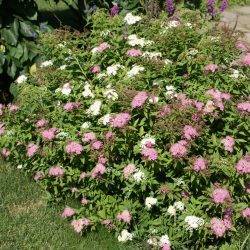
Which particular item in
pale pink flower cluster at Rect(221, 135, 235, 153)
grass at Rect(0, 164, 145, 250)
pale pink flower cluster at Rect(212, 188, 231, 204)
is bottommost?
grass at Rect(0, 164, 145, 250)

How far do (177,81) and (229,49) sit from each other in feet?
1.55

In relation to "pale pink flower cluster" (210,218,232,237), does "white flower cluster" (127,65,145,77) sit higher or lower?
higher

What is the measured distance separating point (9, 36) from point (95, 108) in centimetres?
162

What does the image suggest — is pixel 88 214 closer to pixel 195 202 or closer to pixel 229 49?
pixel 195 202

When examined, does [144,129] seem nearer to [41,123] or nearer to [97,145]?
[97,145]

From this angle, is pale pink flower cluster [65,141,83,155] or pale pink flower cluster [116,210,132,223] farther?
pale pink flower cluster [65,141,83,155]

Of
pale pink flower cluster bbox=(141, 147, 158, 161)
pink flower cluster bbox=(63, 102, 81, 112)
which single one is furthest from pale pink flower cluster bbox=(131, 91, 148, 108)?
pink flower cluster bbox=(63, 102, 81, 112)

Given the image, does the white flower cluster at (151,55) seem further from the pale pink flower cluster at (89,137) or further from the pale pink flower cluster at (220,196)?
the pale pink flower cluster at (220,196)

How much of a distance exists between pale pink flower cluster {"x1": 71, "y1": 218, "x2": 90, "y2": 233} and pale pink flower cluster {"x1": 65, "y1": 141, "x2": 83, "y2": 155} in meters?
0.46

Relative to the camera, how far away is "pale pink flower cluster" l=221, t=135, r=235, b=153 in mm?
3627

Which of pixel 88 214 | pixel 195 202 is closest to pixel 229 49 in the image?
pixel 195 202

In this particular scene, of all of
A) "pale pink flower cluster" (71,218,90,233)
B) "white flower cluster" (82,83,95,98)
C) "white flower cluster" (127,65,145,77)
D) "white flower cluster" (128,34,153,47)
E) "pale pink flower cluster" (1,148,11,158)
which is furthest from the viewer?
"pale pink flower cluster" (1,148,11,158)

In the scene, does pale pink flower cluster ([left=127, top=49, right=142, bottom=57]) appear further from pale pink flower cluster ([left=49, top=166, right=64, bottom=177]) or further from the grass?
the grass

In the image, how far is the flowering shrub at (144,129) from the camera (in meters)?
3.53
